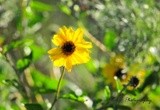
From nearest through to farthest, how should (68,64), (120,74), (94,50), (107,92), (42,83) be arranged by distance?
(68,64) < (107,92) < (120,74) < (42,83) < (94,50)

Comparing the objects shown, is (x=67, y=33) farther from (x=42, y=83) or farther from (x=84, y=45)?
(x=42, y=83)

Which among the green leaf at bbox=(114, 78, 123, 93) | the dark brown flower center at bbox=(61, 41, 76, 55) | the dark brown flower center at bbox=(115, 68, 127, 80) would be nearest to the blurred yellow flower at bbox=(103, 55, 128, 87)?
the dark brown flower center at bbox=(115, 68, 127, 80)

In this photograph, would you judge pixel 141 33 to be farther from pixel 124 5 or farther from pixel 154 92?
pixel 154 92

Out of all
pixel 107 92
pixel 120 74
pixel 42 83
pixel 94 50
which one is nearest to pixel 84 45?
pixel 107 92

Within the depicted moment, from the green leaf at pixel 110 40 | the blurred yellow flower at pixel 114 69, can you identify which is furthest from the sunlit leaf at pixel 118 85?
the green leaf at pixel 110 40

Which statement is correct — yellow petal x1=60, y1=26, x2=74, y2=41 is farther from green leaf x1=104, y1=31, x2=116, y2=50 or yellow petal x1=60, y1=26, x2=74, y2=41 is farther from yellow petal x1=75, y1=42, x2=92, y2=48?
green leaf x1=104, y1=31, x2=116, y2=50

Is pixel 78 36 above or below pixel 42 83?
below

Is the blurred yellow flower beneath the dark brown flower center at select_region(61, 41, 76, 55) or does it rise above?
above

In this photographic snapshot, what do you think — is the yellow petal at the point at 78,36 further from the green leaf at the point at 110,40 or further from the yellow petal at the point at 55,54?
the green leaf at the point at 110,40
